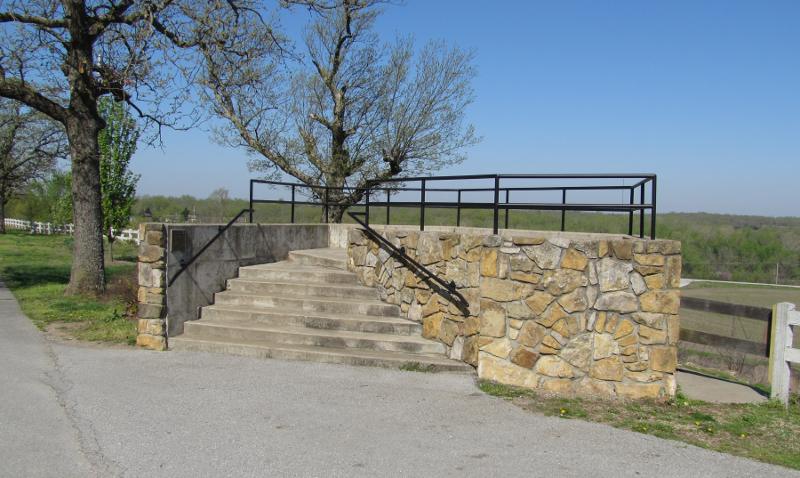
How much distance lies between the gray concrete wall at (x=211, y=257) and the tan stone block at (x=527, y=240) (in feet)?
16.2

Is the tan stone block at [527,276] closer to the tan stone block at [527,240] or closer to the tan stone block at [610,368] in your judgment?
the tan stone block at [527,240]

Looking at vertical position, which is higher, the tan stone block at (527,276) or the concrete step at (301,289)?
the tan stone block at (527,276)

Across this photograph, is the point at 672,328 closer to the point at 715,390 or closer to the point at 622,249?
the point at 622,249

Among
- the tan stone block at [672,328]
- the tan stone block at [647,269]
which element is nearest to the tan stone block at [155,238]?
the tan stone block at [647,269]

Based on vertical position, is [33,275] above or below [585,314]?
below

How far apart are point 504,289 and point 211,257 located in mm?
4957

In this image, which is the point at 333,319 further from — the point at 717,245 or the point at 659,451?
the point at 717,245

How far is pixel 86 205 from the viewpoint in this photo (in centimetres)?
1370

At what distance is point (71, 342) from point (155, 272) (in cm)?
191

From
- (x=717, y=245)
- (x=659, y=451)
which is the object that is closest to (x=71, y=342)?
(x=659, y=451)

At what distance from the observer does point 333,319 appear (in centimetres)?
873

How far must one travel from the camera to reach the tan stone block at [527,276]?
7.15 m

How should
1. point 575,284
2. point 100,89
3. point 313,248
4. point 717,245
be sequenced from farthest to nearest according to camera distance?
point 717,245
point 100,89
point 313,248
point 575,284

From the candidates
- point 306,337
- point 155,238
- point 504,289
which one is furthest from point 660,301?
point 155,238
